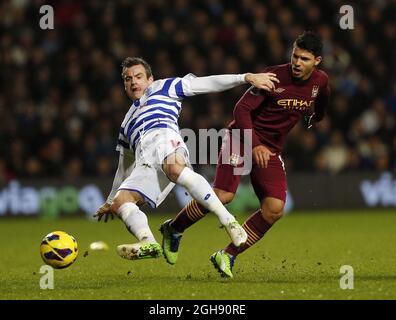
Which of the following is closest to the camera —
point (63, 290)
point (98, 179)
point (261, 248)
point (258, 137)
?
point (63, 290)

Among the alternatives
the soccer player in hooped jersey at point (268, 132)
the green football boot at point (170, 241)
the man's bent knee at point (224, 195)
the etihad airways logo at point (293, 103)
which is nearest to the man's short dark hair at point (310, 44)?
the soccer player in hooped jersey at point (268, 132)

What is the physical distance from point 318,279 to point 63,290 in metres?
1.99

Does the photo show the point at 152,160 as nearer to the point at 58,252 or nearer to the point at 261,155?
the point at 261,155

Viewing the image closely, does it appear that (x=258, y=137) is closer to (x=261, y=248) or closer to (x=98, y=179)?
(x=261, y=248)

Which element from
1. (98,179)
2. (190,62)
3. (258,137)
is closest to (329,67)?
(190,62)

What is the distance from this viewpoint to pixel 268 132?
25.3 ft

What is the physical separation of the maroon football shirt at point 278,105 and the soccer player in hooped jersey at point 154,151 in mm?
257

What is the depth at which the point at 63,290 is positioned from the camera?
22.2 ft

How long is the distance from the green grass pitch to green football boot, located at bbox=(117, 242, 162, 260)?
257 millimetres

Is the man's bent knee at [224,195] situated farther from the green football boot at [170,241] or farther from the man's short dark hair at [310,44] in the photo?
the man's short dark hair at [310,44]

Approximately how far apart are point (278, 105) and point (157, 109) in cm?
104

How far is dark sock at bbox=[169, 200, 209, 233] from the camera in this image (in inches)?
302

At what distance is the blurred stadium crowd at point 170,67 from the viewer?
50.3 ft

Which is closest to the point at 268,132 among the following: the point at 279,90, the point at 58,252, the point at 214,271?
the point at 279,90
